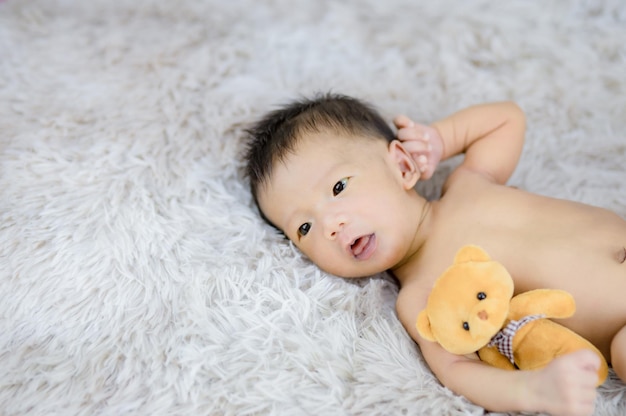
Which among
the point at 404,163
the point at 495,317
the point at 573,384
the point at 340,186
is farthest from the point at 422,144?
the point at 573,384

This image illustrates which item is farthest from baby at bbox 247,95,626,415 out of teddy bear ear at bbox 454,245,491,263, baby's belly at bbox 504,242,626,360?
teddy bear ear at bbox 454,245,491,263

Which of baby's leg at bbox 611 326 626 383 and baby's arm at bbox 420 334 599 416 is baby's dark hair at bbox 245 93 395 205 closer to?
baby's arm at bbox 420 334 599 416

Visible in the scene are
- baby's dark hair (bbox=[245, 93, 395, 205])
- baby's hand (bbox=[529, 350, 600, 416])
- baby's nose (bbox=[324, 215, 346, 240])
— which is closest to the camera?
baby's hand (bbox=[529, 350, 600, 416])

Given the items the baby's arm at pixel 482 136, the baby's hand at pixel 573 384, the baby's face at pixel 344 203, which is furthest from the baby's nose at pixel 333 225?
the baby's hand at pixel 573 384

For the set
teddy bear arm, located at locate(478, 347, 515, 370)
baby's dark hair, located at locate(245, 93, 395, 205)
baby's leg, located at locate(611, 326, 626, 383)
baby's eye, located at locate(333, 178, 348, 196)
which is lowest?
teddy bear arm, located at locate(478, 347, 515, 370)

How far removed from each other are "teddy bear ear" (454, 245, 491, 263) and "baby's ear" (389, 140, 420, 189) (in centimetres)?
27

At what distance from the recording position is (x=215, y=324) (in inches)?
41.8

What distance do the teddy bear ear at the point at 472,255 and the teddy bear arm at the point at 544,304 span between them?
9 cm

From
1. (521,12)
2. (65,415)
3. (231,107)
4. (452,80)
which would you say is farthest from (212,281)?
(521,12)

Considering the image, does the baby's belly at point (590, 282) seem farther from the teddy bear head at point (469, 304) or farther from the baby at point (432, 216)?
the teddy bear head at point (469, 304)

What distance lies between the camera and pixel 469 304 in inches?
38.4

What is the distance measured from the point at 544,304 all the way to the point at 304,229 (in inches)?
18.3

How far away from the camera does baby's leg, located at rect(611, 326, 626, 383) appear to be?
3.20 feet

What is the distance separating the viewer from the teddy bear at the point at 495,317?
963 millimetres
